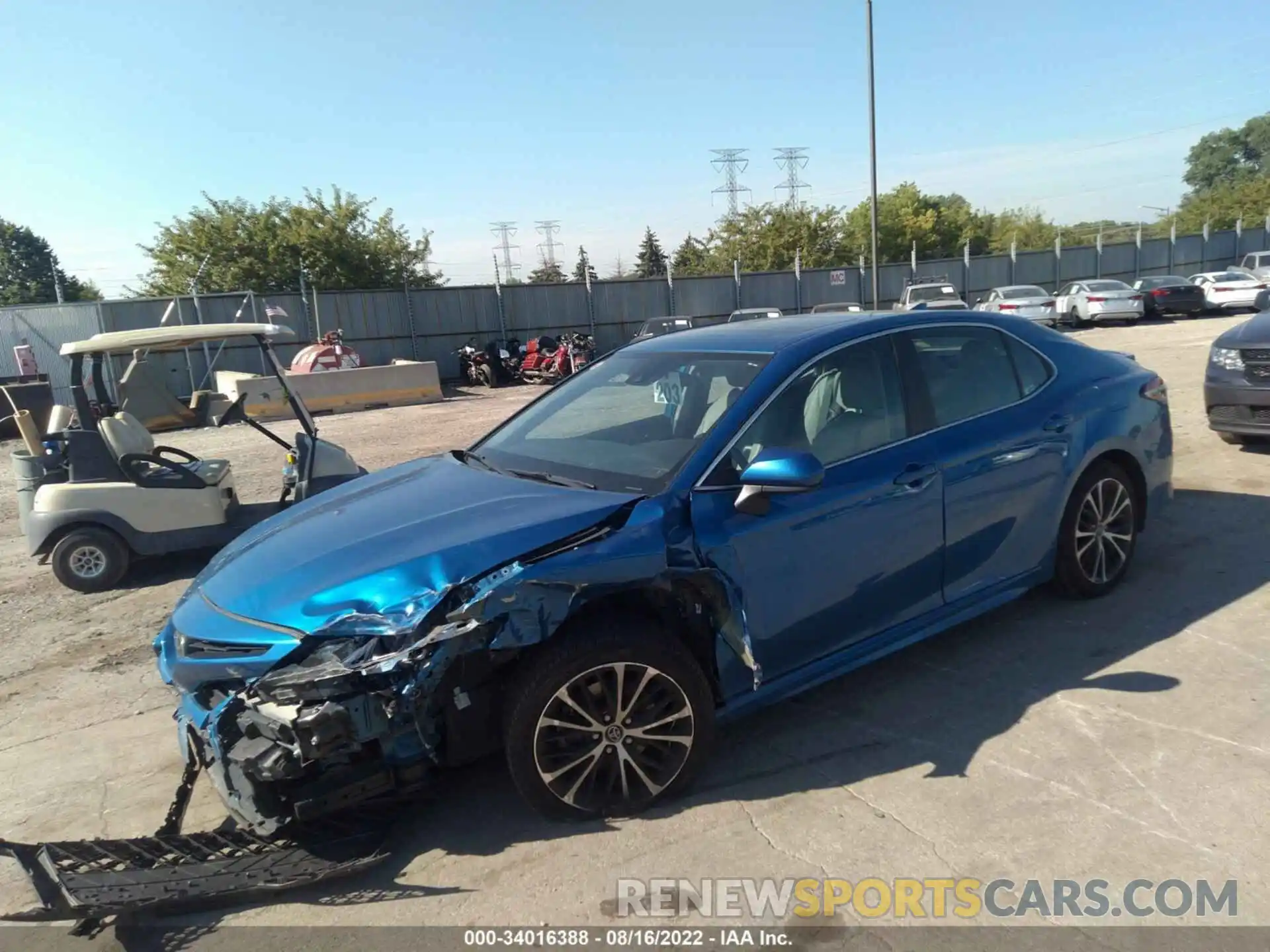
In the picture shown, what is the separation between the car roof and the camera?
3896 millimetres

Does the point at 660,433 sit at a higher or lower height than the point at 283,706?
higher

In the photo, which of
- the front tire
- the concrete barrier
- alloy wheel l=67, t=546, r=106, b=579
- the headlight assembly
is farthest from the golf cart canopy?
the concrete barrier

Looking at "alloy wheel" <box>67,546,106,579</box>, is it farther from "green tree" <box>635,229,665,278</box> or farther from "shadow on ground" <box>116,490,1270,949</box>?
"green tree" <box>635,229,665,278</box>

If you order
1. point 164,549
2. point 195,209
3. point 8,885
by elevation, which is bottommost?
point 8,885

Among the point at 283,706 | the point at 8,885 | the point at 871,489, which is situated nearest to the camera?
the point at 283,706

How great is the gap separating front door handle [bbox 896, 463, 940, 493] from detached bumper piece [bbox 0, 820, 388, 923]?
8.13 ft

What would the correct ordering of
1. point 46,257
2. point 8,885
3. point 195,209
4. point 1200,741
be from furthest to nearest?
point 46,257
point 195,209
point 1200,741
point 8,885

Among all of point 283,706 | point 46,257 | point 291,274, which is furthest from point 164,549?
point 46,257

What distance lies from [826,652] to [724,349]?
1.43 meters

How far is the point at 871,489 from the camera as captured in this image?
3.63m

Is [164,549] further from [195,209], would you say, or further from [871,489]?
[195,209]

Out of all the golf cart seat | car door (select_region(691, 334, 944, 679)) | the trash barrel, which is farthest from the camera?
the trash barrel

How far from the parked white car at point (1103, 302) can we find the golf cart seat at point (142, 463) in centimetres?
2595

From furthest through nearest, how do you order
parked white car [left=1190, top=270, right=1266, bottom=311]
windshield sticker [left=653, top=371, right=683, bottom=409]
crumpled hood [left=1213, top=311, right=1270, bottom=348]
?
1. parked white car [left=1190, top=270, right=1266, bottom=311]
2. crumpled hood [left=1213, top=311, right=1270, bottom=348]
3. windshield sticker [left=653, top=371, right=683, bottom=409]
